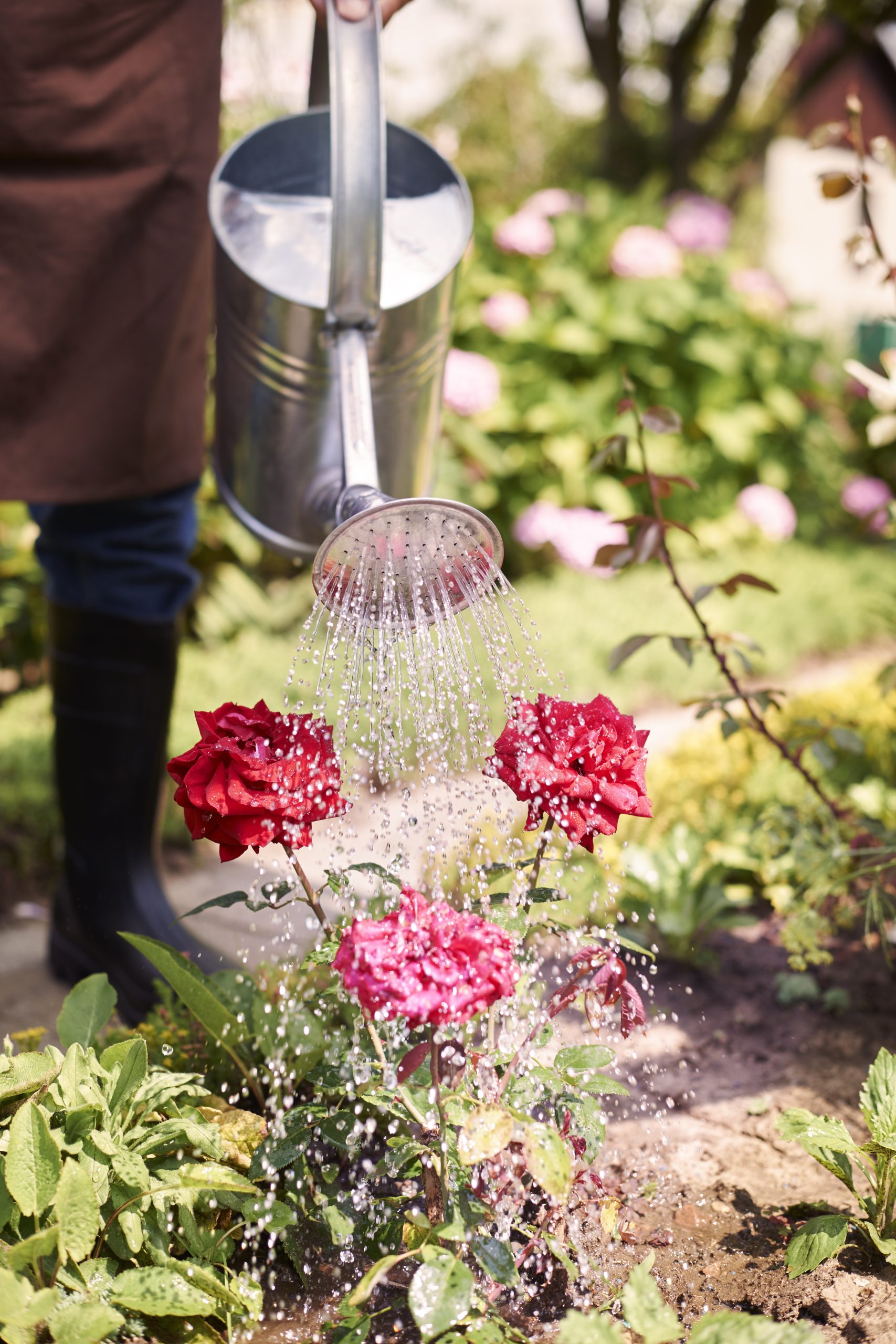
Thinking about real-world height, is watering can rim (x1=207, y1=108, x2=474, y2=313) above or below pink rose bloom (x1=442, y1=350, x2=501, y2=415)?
above

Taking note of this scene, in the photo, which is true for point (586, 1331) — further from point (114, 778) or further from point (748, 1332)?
point (114, 778)

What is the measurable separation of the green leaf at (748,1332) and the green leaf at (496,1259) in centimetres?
15

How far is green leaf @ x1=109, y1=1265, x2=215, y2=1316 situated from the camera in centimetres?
90

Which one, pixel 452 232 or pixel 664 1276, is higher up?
pixel 452 232

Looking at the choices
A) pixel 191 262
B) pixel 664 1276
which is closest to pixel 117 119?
pixel 191 262

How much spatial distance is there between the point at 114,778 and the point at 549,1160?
3.39 ft

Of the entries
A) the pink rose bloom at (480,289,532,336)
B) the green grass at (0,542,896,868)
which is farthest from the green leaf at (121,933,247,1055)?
the pink rose bloom at (480,289,532,336)

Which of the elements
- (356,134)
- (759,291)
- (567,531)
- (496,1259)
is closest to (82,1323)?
(496,1259)

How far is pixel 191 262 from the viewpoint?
5.11 ft

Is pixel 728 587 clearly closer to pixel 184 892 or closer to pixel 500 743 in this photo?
pixel 500 743

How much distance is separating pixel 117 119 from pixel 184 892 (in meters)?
1.37

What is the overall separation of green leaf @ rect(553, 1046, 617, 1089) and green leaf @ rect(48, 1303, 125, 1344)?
408 millimetres

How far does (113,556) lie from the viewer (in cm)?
167

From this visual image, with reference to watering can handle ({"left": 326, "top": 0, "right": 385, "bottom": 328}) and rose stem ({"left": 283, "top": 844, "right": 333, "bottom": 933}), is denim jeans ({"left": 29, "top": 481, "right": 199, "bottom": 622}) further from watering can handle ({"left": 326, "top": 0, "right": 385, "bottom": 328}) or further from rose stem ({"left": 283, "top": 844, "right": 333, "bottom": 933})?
rose stem ({"left": 283, "top": 844, "right": 333, "bottom": 933})
